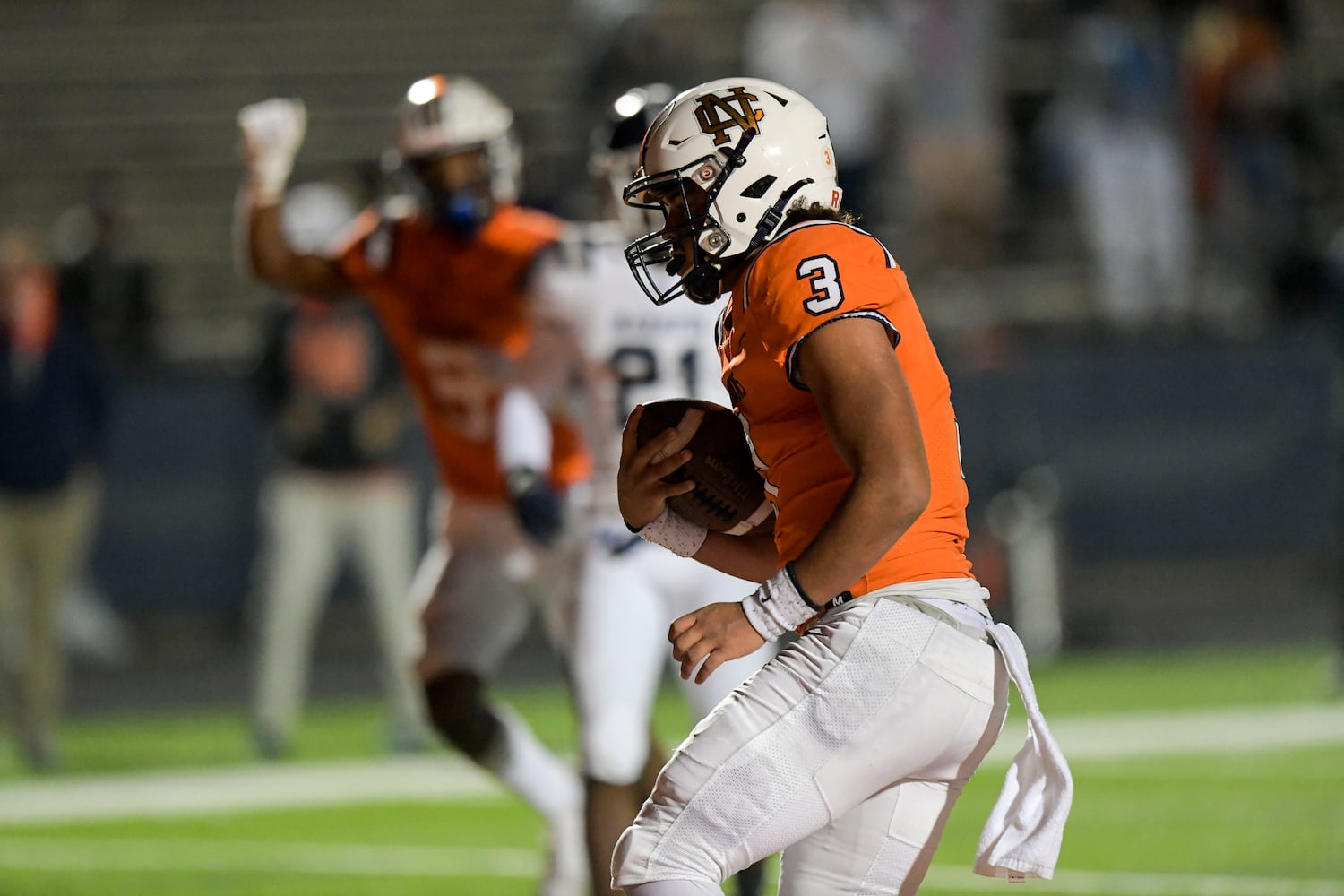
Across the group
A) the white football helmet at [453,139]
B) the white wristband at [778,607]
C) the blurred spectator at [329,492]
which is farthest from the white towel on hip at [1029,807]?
the blurred spectator at [329,492]

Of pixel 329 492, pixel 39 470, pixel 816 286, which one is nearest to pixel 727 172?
pixel 816 286

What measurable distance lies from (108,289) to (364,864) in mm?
7805

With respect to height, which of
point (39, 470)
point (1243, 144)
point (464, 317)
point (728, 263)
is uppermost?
point (728, 263)

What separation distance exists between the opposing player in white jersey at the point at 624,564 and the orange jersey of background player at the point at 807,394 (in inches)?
71.5

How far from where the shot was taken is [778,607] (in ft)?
11.8

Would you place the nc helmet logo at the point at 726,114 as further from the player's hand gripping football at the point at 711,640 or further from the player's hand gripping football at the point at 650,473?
the player's hand gripping football at the point at 711,640

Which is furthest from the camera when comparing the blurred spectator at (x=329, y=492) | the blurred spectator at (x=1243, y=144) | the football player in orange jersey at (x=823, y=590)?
the blurred spectator at (x=1243, y=144)

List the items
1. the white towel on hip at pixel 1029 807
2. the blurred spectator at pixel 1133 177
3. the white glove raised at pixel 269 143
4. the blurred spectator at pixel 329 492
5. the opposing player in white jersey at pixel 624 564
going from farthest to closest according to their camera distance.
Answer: the blurred spectator at pixel 1133 177
the blurred spectator at pixel 329 492
the white glove raised at pixel 269 143
the opposing player in white jersey at pixel 624 564
the white towel on hip at pixel 1029 807

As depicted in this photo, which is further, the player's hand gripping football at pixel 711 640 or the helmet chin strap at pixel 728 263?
the helmet chin strap at pixel 728 263

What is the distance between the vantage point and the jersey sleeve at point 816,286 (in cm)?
355

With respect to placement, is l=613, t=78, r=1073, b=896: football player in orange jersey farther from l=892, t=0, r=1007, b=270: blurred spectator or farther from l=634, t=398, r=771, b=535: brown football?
l=892, t=0, r=1007, b=270: blurred spectator

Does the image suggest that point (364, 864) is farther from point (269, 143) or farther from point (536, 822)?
point (269, 143)

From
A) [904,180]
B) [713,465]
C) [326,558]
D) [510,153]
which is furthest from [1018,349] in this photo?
[713,465]

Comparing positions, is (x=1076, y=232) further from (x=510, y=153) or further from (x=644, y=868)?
(x=644, y=868)
